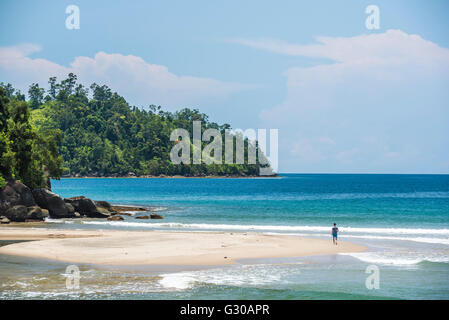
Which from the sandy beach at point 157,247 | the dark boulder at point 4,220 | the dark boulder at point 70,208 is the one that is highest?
the dark boulder at point 70,208

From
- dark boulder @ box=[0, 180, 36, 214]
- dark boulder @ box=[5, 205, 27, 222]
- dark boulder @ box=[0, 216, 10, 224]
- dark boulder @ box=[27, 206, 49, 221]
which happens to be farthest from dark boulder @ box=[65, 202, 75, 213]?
dark boulder @ box=[0, 216, 10, 224]

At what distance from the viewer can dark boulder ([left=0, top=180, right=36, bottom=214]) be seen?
46.2 meters

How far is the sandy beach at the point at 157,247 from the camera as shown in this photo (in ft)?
87.4

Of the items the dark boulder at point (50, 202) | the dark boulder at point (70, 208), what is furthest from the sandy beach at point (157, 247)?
the dark boulder at point (70, 208)

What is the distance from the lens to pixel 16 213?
46.1 m

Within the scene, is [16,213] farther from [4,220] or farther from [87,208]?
[87,208]

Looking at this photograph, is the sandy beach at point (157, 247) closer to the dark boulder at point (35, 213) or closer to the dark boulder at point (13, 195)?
the dark boulder at point (13, 195)

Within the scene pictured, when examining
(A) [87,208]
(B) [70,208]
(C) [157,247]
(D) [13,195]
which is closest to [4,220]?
(D) [13,195]

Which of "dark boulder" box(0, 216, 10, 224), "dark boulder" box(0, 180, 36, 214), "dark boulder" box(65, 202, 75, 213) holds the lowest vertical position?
"dark boulder" box(0, 216, 10, 224)

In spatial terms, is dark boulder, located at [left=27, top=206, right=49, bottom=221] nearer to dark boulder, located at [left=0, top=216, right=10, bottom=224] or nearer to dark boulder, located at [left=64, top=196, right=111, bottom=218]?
dark boulder, located at [left=0, top=216, right=10, bottom=224]

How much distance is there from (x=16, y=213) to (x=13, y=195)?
66.6 inches

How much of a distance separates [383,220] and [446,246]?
68.9ft

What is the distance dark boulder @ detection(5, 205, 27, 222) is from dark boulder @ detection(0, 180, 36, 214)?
0.53 meters

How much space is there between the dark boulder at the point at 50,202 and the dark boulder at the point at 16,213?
5041 mm
